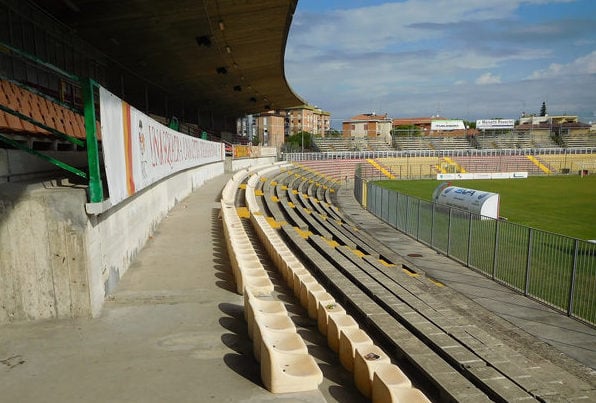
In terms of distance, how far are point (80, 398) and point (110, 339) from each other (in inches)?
39.4

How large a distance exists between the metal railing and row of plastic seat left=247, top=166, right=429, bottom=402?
6.11 m

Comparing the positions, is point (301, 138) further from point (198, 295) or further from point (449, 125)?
point (198, 295)

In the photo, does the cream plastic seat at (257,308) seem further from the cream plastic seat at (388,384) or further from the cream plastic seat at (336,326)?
the cream plastic seat at (388,384)

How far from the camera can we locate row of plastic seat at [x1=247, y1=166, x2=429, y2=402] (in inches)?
118

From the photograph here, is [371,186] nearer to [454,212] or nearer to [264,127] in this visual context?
[454,212]

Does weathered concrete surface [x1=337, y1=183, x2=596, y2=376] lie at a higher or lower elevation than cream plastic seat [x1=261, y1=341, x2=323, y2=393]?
lower

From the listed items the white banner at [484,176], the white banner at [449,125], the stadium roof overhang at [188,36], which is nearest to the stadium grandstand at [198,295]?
the stadium roof overhang at [188,36]

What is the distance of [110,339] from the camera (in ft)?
13.5

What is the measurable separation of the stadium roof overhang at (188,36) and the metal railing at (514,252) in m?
9.57

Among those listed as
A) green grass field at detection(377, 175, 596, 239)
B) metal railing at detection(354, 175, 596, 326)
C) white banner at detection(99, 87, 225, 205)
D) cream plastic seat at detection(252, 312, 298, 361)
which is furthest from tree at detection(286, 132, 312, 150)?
cream plastic seat at detection(252, 312, 298, 361)

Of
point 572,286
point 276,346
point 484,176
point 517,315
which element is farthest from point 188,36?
point 484,176

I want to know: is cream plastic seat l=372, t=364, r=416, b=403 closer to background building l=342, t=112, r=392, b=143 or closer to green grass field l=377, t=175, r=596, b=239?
green grass field l=377, t=175, r=596, b=239

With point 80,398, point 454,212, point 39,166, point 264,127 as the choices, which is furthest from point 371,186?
point 264,127

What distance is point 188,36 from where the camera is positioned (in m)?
18.9
